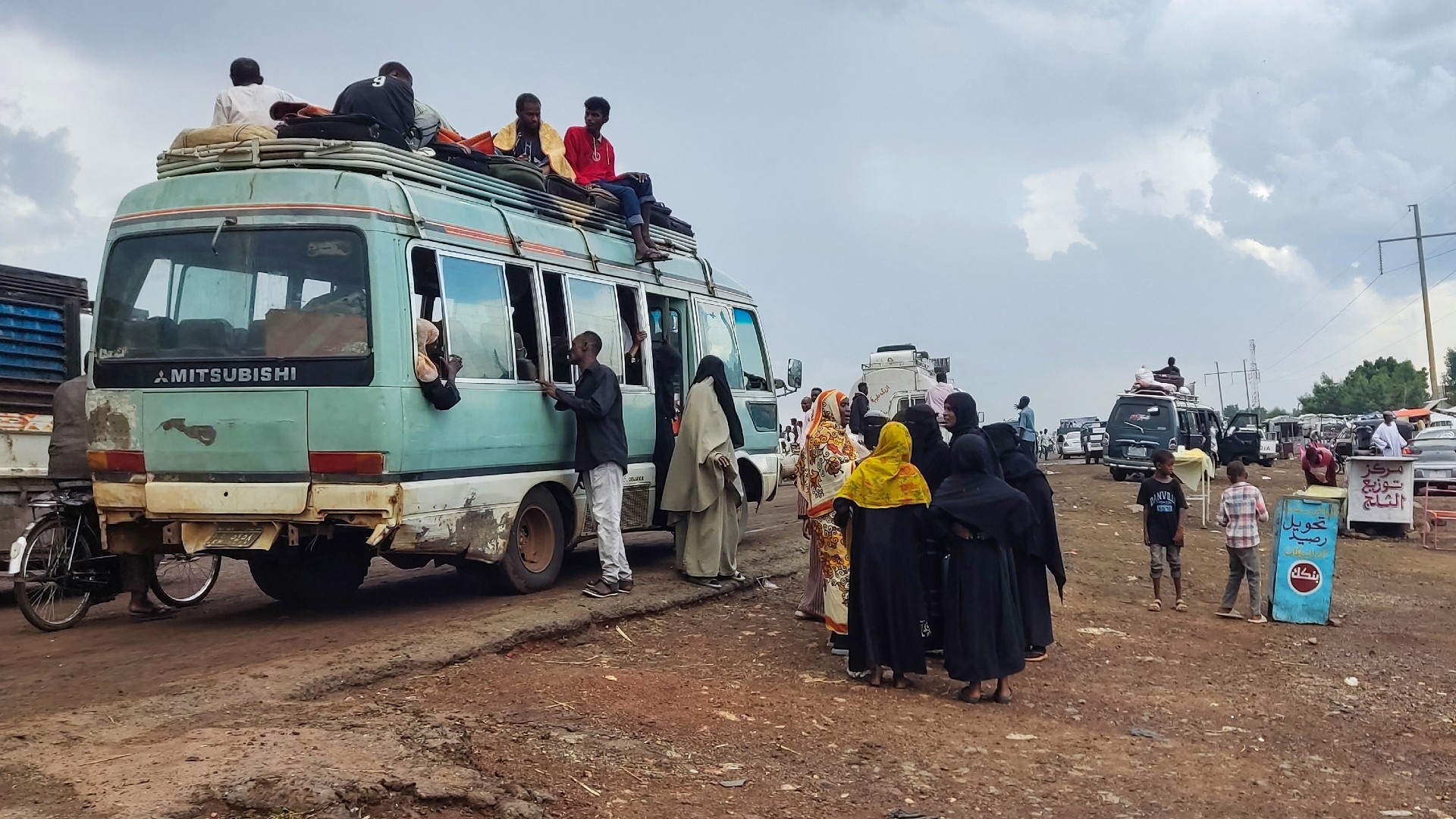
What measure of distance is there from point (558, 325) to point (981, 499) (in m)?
3.56

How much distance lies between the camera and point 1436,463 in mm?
20969

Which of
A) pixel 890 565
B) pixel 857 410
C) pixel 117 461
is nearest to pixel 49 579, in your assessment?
pixel 117 461

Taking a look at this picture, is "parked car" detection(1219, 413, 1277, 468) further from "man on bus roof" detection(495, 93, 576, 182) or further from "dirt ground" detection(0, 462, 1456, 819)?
"man on bus roof" detection(495, 93, 576, 182)

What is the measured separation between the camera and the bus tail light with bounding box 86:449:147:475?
6730 millimetres

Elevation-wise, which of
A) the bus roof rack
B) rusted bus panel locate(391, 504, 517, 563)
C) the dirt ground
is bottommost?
the dirt ground

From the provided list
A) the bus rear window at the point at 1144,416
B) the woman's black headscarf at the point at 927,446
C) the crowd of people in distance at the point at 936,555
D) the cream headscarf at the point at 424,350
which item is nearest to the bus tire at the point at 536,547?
the cream headscarf at the point at 424,350

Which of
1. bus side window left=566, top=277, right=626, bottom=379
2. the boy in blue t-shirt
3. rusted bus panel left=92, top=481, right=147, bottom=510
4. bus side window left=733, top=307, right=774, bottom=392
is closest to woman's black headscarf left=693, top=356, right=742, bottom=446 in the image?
bus side window left=566, top=277, right=626, bottom=379

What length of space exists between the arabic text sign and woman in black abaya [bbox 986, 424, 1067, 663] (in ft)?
34.9

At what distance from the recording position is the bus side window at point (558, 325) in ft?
27.0

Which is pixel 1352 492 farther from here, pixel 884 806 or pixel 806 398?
pixel 884 806

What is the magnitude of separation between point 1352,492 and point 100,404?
15614 millimetres

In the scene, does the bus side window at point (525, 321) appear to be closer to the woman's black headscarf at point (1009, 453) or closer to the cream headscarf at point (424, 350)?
the cream headscarf at point (424, 350)

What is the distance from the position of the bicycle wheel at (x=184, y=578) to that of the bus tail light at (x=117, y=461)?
1140 millimetres

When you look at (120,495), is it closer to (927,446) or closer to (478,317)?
(478,317)
